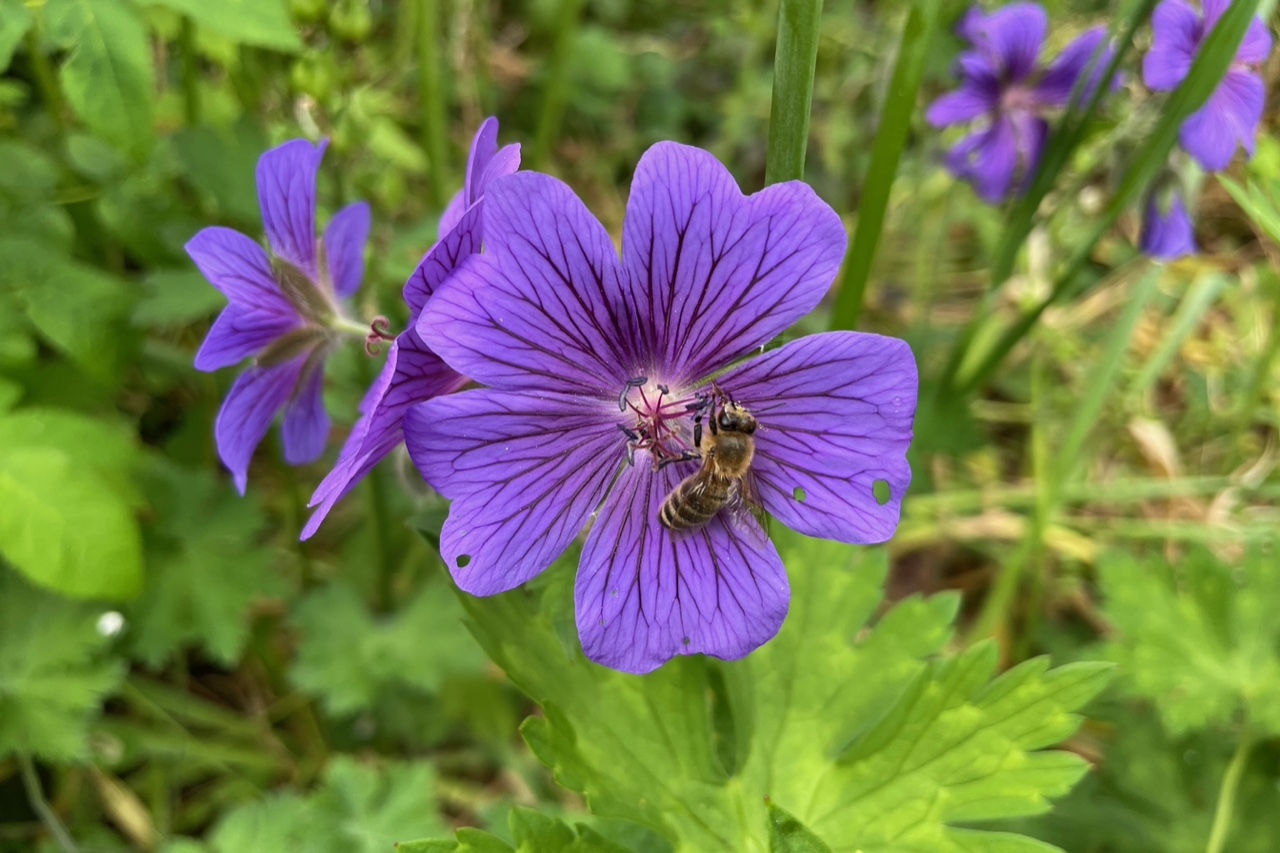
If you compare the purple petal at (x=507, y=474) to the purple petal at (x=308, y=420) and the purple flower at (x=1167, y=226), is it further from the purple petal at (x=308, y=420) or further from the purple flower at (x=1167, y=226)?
the purple flower at (x=1167, y=226)

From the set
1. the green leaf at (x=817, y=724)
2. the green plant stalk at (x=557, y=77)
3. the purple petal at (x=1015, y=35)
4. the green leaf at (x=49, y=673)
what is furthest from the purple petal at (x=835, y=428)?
the green plant stalk at (x=557, y=77)

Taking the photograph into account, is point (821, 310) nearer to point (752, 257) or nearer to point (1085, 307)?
point (1085, 307)

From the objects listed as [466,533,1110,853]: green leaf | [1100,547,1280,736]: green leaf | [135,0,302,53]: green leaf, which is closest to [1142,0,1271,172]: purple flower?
[1100,547,1280,736]: green leaf

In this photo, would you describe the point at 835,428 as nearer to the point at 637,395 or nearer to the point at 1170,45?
the point at 637,395

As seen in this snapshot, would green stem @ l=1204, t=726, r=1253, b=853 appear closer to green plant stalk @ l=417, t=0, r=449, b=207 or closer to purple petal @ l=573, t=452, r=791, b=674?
purple petal @ l=573, t=452, r=791, b=674

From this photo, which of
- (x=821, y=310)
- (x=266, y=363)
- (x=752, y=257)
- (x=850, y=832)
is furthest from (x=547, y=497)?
(x=821, y=310)

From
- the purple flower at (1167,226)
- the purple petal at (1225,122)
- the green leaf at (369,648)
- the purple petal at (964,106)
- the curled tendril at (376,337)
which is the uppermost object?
the purple petal at (1225,122)

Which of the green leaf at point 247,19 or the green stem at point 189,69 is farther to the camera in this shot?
the green stem at point 189,69
